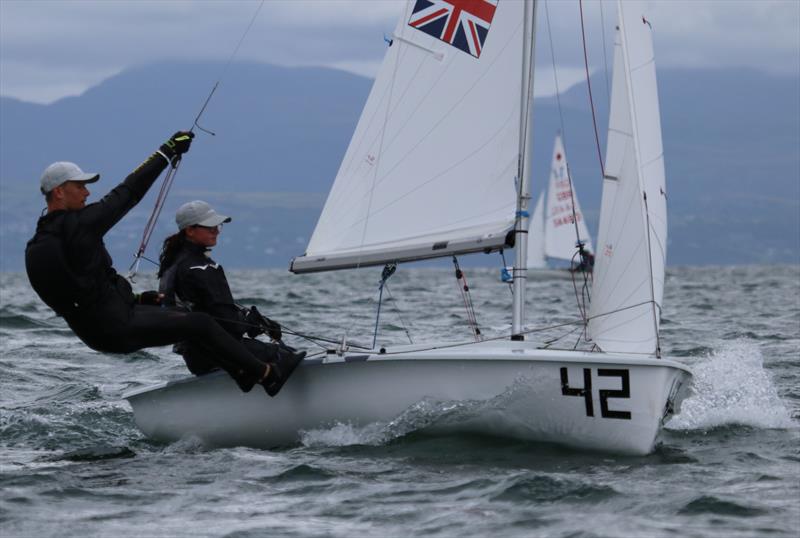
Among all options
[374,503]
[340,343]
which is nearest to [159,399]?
[340,343]

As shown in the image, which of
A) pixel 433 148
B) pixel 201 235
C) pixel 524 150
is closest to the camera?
pixel 201 235

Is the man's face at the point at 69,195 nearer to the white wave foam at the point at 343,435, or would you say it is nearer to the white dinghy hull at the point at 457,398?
the white dinghy hull at the point at 457,398

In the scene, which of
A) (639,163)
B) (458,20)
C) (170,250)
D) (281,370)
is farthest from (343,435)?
(458,20)

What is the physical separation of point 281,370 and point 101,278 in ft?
3.69

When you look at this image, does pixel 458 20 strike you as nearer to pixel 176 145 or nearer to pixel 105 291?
pixel 176 145

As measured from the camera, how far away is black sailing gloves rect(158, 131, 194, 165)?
7012mm

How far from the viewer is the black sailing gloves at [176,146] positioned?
23.0 ft

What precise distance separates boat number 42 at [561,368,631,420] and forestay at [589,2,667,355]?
60cm

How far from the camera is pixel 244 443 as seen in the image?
7.75 meters

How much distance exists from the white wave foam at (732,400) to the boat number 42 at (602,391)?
112 cm

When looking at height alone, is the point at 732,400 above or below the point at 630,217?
below

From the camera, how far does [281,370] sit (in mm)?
7457

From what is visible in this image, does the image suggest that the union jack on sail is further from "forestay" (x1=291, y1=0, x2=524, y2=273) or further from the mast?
the mast

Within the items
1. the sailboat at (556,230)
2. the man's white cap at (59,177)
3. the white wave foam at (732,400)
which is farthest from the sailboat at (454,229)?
the sailboat at (556,230)
